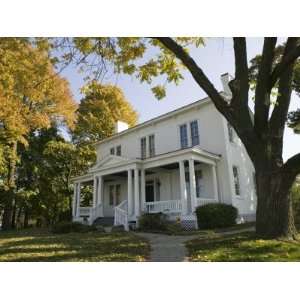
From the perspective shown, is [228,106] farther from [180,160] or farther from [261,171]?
[180,160]

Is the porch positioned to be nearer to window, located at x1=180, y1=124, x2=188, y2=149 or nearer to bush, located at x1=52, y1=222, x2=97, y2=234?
window, located at x1=180, y1=124, x2=188, y2=149

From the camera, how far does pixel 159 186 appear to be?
16.1 m

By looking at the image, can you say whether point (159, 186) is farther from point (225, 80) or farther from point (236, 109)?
point (236, 109)

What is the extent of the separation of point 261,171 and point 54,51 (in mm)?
6012

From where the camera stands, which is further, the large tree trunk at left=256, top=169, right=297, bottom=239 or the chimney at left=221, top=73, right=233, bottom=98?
the chimney at left=221, top=73, right=233, bottom=98

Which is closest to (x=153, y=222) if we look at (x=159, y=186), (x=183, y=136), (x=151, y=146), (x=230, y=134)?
(x=159, y=186)

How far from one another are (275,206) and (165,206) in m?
7.15

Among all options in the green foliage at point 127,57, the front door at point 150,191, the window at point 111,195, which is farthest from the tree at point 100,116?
the green foliage at point 127,57

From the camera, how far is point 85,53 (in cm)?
785

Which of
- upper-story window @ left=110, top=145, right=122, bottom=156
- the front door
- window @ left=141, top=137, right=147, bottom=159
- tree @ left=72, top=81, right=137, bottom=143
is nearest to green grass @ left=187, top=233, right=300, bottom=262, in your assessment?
the front door

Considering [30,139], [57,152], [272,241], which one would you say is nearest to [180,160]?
[272,241]

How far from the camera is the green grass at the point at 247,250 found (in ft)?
17.4

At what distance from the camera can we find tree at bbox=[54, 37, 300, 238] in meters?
6.82

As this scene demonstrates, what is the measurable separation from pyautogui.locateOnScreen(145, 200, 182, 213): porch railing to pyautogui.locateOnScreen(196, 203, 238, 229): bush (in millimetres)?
1205
